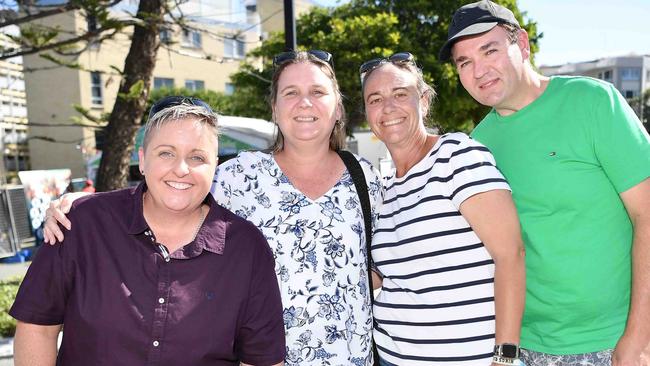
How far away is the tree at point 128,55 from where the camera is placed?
19.9 ft

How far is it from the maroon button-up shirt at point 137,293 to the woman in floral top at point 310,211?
0.36 meters

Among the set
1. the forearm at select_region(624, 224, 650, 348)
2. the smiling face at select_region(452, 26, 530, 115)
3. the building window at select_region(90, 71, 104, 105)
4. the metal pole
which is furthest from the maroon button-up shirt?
the building window at select_region(90, 71, 104, 105)

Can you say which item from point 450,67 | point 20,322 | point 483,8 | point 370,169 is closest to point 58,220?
point 20,322

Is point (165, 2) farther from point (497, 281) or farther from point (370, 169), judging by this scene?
point (497, 281)

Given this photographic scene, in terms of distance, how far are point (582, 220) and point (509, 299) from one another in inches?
18.3

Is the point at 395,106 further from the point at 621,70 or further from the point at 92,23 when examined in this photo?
the point at 621,70

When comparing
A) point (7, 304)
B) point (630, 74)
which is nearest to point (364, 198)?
point (7, 304)

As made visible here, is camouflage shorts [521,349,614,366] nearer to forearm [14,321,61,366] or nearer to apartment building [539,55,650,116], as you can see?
forearm [14,321,61,366]

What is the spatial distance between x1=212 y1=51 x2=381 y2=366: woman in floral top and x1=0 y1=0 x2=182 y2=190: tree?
391 centimetres

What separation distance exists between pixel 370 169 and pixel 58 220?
148 cm

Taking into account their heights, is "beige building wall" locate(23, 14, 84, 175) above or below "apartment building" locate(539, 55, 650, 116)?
below

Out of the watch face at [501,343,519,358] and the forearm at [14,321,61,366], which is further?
the watch face at [501,343,519,358]

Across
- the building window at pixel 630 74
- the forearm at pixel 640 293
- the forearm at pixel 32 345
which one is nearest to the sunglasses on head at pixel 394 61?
the forearm at pixel 640 293

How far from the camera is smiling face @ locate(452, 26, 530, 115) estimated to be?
93.2 inches
